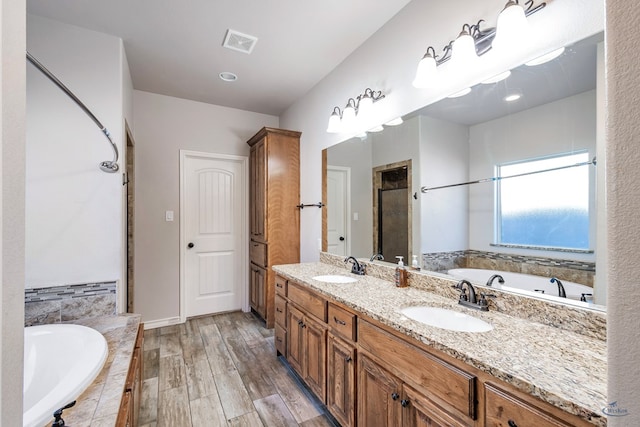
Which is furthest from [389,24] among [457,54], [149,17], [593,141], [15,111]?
[15,111]

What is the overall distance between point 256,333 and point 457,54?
2981 millimetres

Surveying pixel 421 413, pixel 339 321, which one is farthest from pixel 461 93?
pixel 421 413

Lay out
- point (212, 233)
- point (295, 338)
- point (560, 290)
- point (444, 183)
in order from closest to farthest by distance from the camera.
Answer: point (560, 290), point (444, 183), point (295, 338), point (212, 233)

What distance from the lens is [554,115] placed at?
1.22 m

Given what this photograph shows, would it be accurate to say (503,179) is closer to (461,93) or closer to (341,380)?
(461,93)

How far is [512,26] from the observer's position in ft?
4.03

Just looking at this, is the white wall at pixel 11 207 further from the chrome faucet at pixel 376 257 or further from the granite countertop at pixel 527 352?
the chrome faucet at pixel 376 257

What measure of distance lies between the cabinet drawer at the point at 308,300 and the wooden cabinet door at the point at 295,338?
8 cm

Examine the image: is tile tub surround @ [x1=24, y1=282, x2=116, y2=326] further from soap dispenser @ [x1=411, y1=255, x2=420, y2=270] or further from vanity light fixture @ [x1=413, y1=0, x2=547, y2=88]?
vanity light fixture @ [x1=413, y1=0, x2=547, y2=88]

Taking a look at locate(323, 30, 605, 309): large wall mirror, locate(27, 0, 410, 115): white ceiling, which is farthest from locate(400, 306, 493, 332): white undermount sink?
locate(27, 0, 410, 115): white ceiling

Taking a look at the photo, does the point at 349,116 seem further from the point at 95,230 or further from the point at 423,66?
the point at 95,230

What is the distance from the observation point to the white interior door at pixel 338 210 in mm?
2570

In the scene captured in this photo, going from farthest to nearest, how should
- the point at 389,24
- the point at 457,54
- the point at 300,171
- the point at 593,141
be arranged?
the point at 300,171 < the point at 389,24 < the point at 457,54 < the point at 593,141

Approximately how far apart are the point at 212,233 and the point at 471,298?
3054 millimetres
